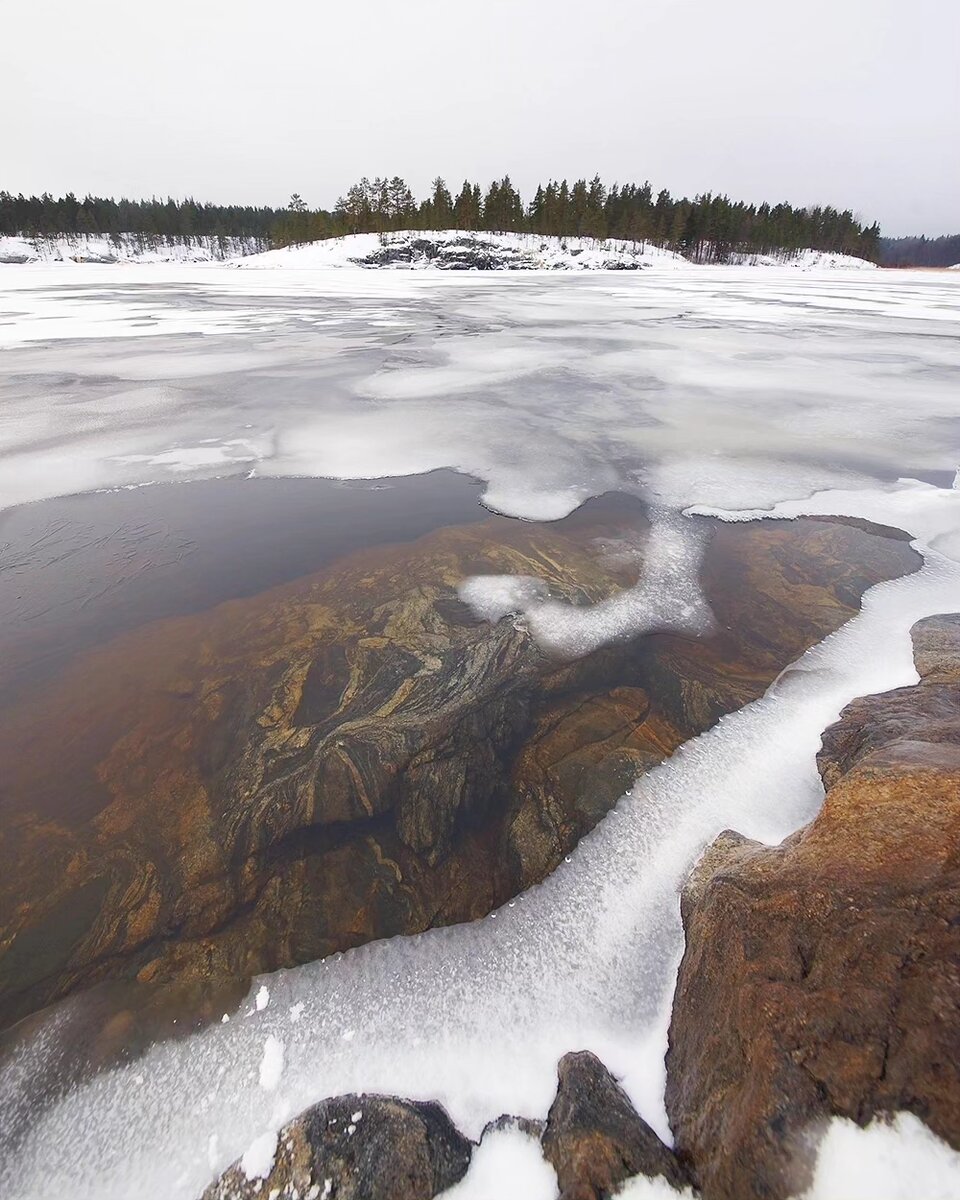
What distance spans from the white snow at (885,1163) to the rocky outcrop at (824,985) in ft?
0.08

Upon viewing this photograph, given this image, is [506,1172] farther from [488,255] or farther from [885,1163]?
[488,255]

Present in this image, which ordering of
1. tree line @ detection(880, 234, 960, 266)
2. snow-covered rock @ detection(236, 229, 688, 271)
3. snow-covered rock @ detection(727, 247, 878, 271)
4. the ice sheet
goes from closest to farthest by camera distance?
the ice sheet, snow-covered rock @ detection(236, 229, 688, 271), snow-covered rock @ detection(727, 247, 878, 271), tree line @ detection(880, 234, 960, 266)

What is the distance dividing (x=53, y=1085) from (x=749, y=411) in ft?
29.0

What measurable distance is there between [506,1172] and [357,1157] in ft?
1.39

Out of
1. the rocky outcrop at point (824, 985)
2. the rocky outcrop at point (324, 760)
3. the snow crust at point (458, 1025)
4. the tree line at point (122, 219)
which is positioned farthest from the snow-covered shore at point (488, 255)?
the rocky outcrop at point (824, 985)

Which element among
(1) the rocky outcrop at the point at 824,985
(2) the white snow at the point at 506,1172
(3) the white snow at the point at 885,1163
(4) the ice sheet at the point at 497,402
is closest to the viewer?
(3) the white snow at the point at 885,1163

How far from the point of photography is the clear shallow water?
1.86 metres

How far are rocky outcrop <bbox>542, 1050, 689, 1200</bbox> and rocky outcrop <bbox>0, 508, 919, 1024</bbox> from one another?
0.77 meters

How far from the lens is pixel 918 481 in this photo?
5699 millimetres

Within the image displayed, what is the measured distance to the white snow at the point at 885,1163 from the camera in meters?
1.11

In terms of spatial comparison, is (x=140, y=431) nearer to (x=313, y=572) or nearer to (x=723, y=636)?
(x=313, y=572)

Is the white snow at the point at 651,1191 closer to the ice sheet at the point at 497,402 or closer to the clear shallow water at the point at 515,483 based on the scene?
the clear shallow water at the point at 515,483

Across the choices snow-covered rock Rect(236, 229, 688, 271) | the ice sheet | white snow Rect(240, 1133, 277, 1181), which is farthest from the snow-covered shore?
white snow Rect(240, 1133, 277, 1181)

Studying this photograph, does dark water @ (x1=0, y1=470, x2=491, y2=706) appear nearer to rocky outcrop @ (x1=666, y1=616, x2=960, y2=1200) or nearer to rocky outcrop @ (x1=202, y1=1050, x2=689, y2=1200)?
rocky outcrop @ (x1=202, y1=1050, x2=689, y2=1200)
